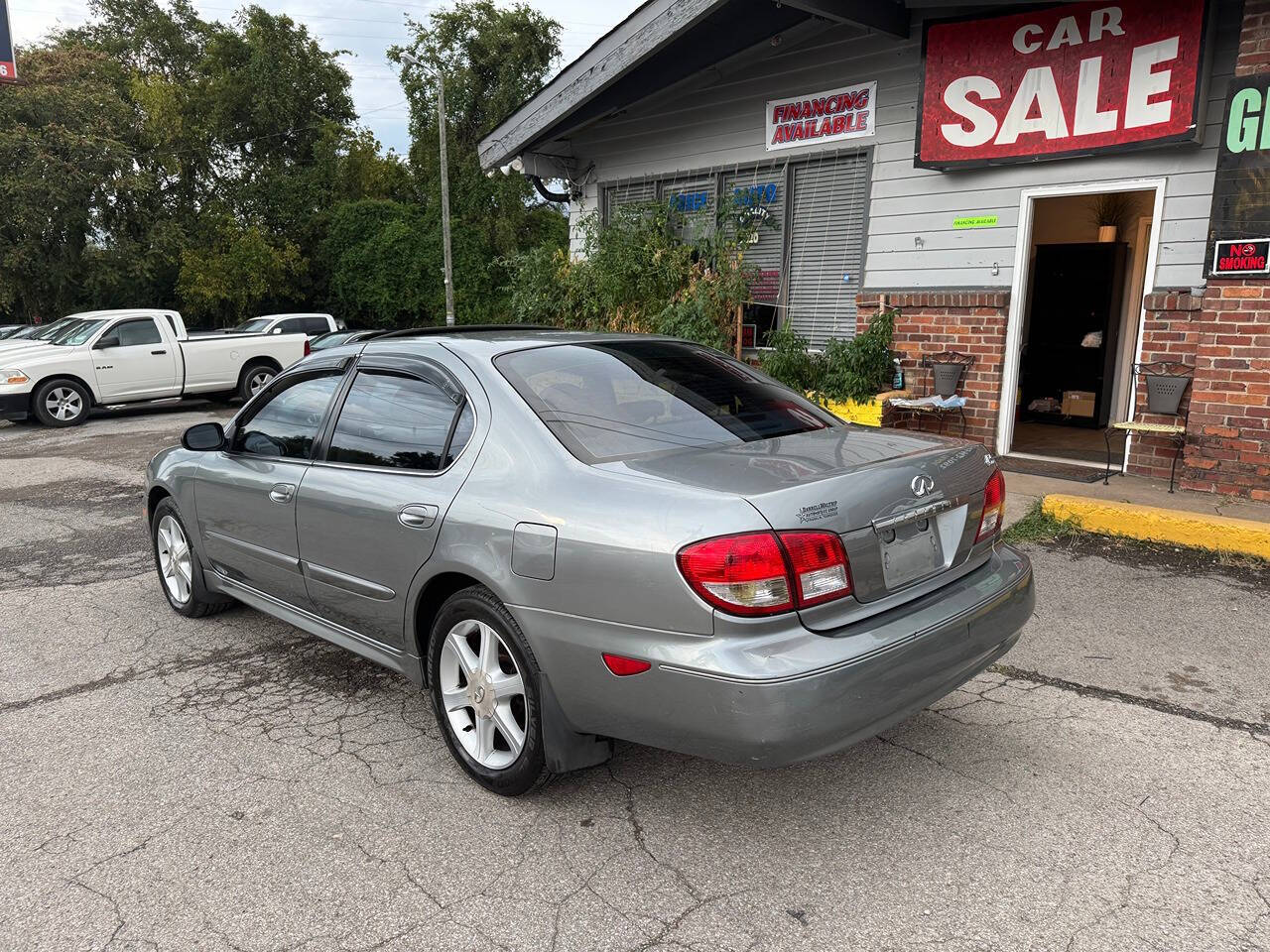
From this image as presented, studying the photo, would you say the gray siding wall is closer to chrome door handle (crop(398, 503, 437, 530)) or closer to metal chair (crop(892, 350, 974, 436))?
metal chair (crop(892, 350, 974, 436))

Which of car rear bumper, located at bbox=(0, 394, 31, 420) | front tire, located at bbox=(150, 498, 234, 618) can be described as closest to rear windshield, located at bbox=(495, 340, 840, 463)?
front tire, located at bbox=(150, 498, 234, 618)

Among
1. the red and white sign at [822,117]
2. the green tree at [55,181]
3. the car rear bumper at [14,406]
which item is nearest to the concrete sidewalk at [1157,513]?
the red and white sign at [822,117]

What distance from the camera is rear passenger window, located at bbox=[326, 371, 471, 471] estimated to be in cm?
339

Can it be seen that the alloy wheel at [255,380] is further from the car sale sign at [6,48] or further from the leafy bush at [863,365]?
the leafy bush at [863,365]

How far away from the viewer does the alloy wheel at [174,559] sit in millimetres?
4902

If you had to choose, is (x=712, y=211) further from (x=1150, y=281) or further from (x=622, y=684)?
(x=622, y=684)

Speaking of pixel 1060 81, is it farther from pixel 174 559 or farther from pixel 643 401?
pixel 174 559

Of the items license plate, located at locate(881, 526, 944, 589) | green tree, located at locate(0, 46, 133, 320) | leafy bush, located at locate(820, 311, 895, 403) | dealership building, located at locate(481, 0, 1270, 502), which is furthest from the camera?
green tree, located at locate(0, 46, 133, 320)

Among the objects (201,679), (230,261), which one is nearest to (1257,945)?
(201,679)

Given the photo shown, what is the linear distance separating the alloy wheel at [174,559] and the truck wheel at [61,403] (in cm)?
1031

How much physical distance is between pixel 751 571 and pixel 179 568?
3749 millimetres

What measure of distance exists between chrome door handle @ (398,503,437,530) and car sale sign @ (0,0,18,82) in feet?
58.4

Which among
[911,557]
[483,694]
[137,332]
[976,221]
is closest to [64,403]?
[137,332]

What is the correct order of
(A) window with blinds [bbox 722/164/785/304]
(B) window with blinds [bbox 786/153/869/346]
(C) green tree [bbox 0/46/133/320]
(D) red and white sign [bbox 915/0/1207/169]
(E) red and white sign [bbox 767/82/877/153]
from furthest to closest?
(C) green tree [bbox 0/46/133/320] → (A) window with blinds [bbox 722/164/785/304] → (B) window with blinds [bbox 786/153/869/346] → (E) red and white sign [bbox 767/82/877/153] → (D) red and white sign [bbox 915/0/1207/169]
